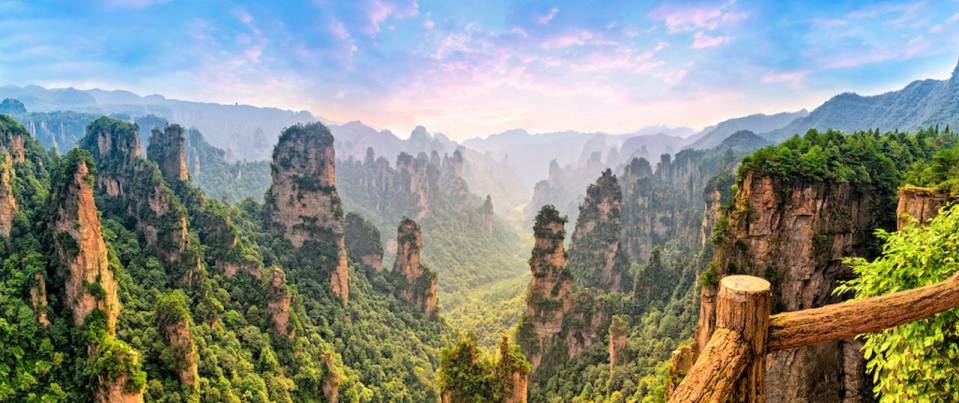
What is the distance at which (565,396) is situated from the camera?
A: 39062mm

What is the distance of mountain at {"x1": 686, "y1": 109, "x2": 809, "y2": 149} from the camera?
584 feet

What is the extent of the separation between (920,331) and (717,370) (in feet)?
11.8

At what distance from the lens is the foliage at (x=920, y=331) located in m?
5.53

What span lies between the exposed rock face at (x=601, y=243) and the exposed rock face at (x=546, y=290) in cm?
2002

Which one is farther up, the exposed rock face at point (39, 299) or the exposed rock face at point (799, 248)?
the exposed rock face at point (799, 248)

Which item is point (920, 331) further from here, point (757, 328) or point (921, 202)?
point (921, 202)

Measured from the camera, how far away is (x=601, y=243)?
67000 mm

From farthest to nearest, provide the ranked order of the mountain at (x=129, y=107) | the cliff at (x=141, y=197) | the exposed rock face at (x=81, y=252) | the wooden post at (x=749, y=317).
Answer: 1. the mountain at (x=129, y=107)
2. the cliff at (x=141, y=197)
3. the exposed rock face at (x=81, y=252)
4. the wooden post at (x=749, y=317)

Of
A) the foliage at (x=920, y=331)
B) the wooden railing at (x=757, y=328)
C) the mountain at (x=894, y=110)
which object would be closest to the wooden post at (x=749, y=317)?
the wooden railing at (x=757, y=328)

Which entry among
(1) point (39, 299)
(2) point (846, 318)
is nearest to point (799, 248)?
(2) point (846, 318)

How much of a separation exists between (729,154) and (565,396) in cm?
6475

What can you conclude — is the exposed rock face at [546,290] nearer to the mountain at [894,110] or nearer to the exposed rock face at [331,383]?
the exposed rock face at [331,383]

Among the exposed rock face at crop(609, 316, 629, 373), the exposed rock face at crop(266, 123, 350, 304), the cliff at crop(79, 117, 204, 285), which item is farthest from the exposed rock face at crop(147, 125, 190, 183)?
the exposed rock face at crop(609, 316, 629, 373)

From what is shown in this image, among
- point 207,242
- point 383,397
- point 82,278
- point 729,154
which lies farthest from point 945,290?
point 729,154
